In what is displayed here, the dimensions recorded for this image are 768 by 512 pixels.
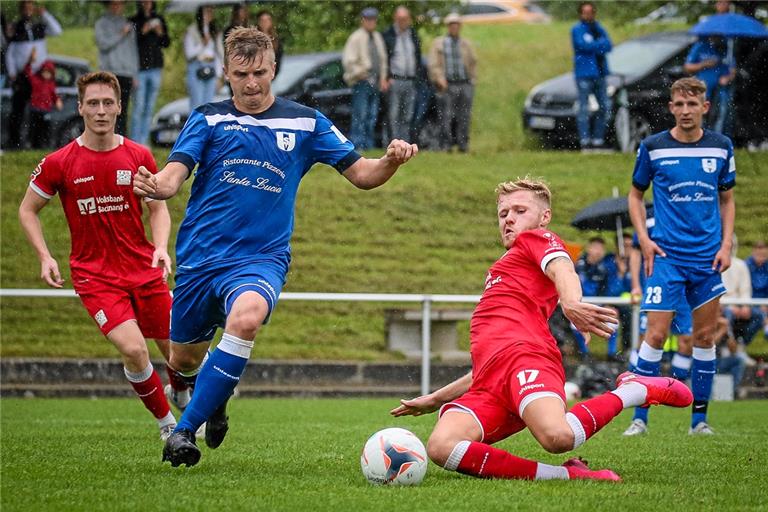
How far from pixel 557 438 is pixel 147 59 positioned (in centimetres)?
1417

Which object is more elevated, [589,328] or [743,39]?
[743,39]

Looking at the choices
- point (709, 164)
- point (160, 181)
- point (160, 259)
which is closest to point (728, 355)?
point (709, 164)

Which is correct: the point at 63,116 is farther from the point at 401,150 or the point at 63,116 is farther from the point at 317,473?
the point at 317,473

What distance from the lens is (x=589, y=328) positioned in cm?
577

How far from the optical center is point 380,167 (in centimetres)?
713

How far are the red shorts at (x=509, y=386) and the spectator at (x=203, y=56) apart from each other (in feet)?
44.0

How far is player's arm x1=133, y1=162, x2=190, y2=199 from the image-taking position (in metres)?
6.43

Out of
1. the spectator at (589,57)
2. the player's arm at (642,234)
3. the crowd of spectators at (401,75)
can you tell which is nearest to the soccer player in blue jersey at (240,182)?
the player's arm at (642,234)

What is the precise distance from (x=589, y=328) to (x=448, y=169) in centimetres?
1633

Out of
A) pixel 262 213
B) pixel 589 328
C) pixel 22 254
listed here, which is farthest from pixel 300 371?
pixel 589 328

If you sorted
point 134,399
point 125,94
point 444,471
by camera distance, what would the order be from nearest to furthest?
point 444,471
point 134,399
point 125,94

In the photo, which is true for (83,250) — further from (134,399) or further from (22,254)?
(22,254)

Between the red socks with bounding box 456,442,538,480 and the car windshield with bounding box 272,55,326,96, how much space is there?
48.2ft

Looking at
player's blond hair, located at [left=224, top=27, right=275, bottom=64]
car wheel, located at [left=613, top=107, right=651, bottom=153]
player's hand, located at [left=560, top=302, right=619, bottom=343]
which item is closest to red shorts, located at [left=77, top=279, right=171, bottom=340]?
player's blond hair, located at [left=224, top=27, right=275, bottom=64]
